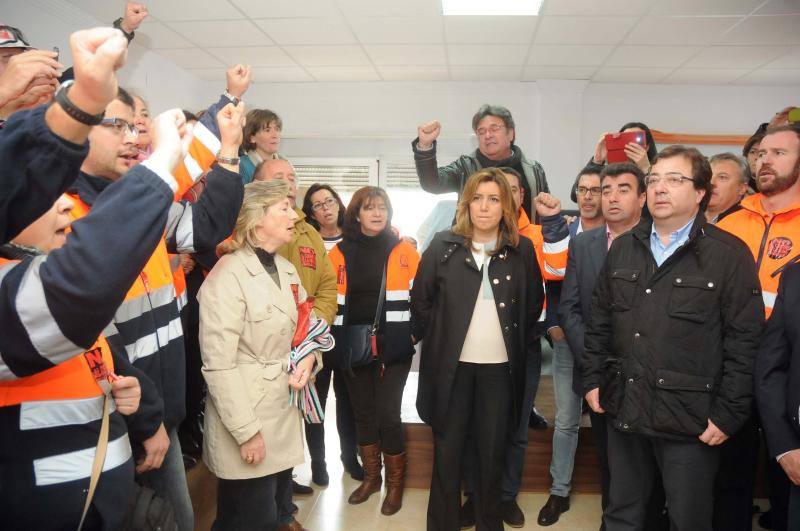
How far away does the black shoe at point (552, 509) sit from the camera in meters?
2.47

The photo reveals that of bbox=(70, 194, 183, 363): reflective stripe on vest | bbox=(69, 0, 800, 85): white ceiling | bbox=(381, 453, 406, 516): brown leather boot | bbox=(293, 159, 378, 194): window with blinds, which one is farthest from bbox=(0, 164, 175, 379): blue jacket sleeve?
bbox=(293, 159, 378, 194): window with blinds

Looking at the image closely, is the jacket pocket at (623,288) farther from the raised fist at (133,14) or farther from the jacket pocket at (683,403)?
the raised fist at (133,14)

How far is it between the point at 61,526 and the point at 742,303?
195 centimetres

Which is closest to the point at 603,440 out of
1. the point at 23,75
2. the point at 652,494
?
the point at 652,494

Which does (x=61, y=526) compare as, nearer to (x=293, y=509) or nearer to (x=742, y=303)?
(x=293, y=509)

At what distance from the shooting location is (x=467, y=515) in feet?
8.06

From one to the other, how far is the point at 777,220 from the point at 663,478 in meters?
1.11

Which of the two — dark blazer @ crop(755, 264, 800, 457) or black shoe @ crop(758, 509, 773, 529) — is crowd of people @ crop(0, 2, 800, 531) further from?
black shoe @ crop(758, 509, 773, 529)

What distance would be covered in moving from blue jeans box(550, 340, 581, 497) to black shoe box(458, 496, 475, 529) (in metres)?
0.44

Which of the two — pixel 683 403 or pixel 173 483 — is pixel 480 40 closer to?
pixel 683 403

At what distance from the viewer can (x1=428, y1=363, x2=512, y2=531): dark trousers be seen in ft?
7.14

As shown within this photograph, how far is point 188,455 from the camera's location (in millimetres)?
2373

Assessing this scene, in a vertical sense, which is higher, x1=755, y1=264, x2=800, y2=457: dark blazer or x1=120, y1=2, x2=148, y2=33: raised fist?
x1=120, y1=2, x2=148, y2=33: raised fist

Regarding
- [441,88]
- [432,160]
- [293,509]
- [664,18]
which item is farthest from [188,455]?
[441,88]
